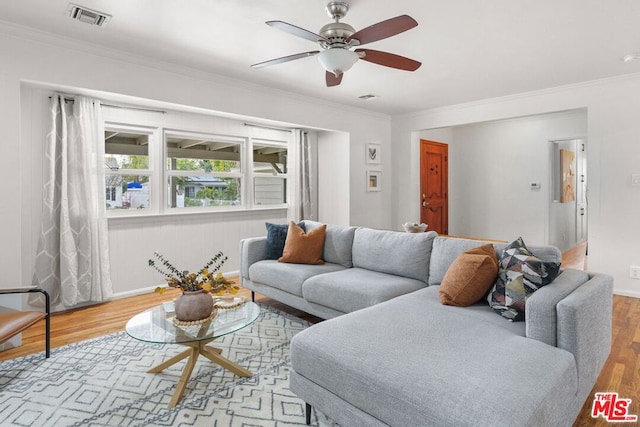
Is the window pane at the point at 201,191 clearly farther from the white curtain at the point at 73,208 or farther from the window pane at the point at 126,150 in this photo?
the white curtain at the point at 73,208

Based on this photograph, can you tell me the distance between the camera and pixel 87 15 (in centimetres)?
267

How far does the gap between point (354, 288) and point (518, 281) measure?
3.63 ft

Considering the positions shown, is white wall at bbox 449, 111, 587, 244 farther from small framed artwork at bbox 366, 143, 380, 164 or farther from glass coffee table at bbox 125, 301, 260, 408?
glass coffee table at bbox 125, 301, 260, 408

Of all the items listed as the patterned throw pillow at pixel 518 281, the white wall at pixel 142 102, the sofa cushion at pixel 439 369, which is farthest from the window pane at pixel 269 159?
the patterned throw pillow at pixel 518 281

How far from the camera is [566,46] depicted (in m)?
3.21

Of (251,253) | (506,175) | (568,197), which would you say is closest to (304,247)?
(251,253)

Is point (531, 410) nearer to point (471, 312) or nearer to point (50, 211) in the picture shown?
point (471, 312)

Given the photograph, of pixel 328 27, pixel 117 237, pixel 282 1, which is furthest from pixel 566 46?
pixel 117 237

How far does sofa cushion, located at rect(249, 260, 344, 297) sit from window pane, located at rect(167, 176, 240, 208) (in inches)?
60.1

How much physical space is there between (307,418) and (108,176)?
3409 mm

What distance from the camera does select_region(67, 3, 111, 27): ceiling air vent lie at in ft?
8.48

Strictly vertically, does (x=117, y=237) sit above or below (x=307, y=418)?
above

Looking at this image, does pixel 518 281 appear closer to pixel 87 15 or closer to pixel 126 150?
pixel 87 15

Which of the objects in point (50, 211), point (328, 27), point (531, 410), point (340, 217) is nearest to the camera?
point (531, 410)
